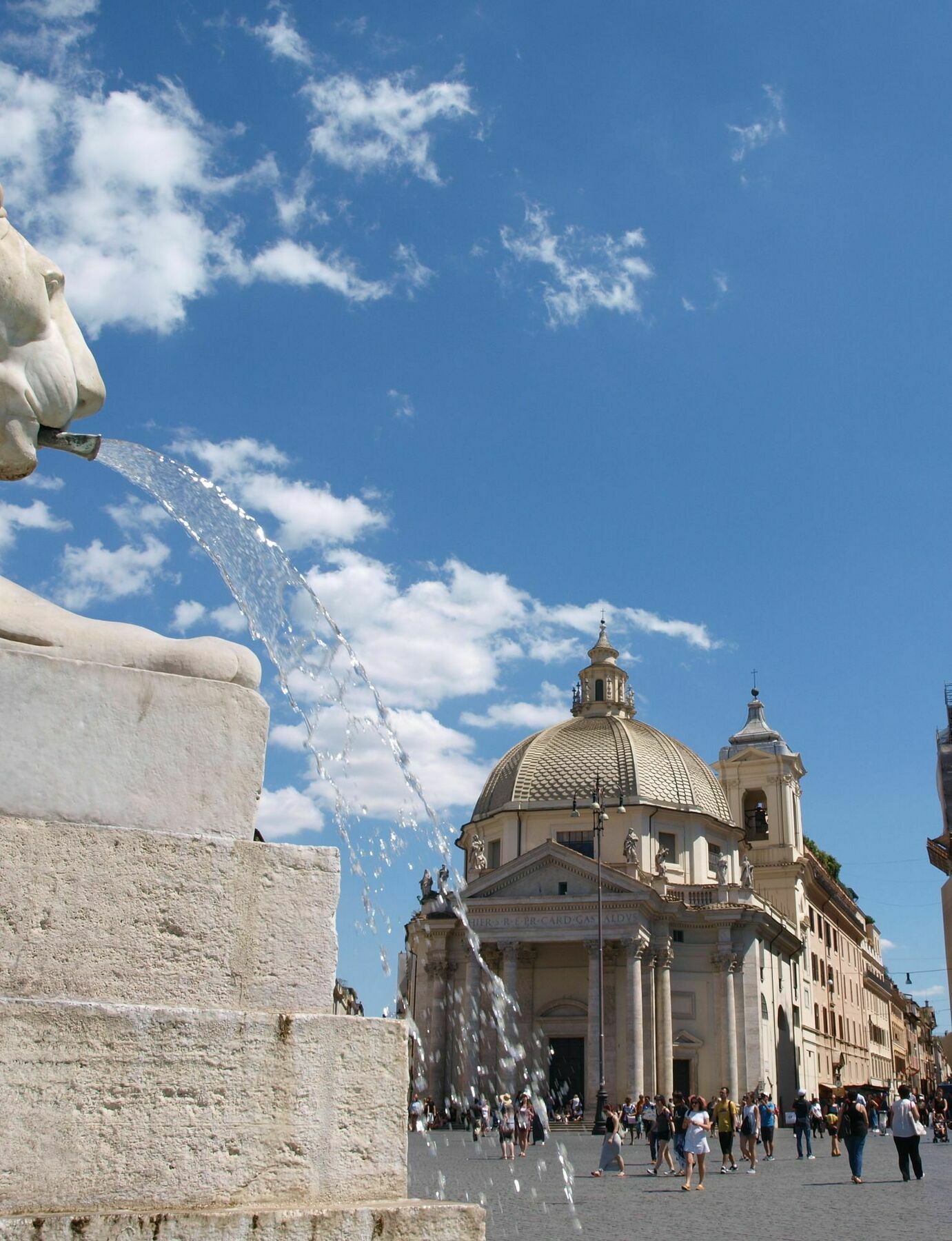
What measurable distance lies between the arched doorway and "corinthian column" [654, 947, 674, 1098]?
10.2 metres

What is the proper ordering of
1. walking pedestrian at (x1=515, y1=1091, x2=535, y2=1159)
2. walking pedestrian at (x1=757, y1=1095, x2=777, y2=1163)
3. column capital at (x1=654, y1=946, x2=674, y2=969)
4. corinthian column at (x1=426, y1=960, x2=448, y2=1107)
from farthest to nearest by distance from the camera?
column capital at (x1=654, y1=946, x2=674, y2=969), corinthian column at (x1=426, y1=960, x2=448, y2=1107), walking pedestrian at (x1=515, y1=1091, x2=535, y2=1159), walking pedestrian at (x1=757, y1=1095, x2=777, y2=1163)

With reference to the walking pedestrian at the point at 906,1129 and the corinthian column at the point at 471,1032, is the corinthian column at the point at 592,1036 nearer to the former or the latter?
the corinthian column at the point at 471,1032

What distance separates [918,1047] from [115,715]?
142 m

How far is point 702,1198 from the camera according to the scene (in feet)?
49.9

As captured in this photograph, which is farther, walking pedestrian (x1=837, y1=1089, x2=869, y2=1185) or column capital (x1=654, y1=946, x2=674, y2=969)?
column capital (x1=654, y1=946, x2=674, y2=969)

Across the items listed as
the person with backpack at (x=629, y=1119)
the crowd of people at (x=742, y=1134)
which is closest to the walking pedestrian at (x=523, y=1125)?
the crowd of people at (x=742, y=1134)

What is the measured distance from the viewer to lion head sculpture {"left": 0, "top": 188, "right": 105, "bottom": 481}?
2.98 m

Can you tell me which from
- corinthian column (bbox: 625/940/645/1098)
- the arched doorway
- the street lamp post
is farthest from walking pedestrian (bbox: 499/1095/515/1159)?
the arched doorway

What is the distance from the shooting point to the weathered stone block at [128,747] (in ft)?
8.98

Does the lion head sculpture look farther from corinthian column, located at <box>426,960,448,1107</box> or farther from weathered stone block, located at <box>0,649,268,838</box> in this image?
corinthian column, located at <box>426,960,448,1107</box>

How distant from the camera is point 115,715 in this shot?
9.36 ft

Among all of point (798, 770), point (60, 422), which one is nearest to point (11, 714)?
point (60, 422)

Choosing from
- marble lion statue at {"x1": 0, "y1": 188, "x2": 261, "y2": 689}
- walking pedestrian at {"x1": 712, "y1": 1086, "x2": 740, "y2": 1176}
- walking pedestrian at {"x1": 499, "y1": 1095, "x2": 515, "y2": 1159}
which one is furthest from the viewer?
walking pedestrian at {"x1": 499, "y1": 1095, "x2": 515, "y2": 1159}

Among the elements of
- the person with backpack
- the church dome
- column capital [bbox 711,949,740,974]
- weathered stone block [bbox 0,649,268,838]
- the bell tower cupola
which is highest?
the bell tower cupola
